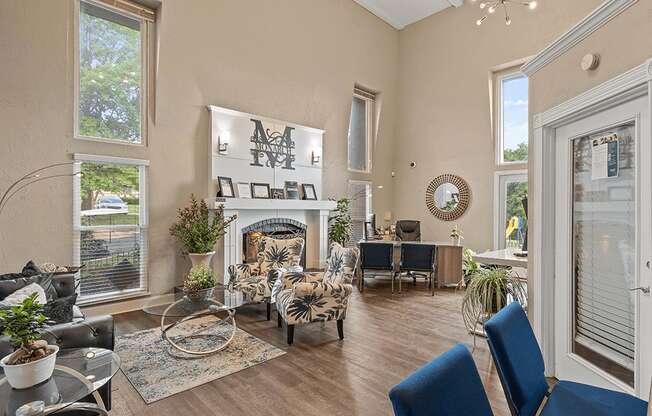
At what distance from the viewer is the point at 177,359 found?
322 centimetres

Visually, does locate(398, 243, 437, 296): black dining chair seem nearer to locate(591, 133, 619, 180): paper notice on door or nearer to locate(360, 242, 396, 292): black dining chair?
locate(360, 242, 396, 292): black dining chair

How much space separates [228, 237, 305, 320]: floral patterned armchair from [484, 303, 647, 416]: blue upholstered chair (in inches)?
122

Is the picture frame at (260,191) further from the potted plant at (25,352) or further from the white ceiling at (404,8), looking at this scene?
the white ceiling at (404,8)

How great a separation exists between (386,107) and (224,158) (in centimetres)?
448

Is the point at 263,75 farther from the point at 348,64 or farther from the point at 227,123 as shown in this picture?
the point at 348,64

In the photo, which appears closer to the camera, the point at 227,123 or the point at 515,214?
the point at 227,123

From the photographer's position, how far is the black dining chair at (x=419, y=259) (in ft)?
19.7

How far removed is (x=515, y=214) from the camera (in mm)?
6777

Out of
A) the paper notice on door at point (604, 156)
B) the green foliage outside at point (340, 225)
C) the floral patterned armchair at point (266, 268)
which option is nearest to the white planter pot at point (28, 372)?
the floral patterned armchair at point (266, 268)

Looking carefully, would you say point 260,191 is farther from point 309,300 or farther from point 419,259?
point 419,259

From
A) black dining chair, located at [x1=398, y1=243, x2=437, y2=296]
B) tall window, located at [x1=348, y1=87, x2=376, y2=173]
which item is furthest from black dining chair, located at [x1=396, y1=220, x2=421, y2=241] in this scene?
tall window, located at [x1=348, y1=87, x2=376, y2=173]

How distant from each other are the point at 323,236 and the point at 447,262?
2.35 metres

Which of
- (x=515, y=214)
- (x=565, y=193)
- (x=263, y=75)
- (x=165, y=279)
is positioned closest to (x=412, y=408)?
(x=565, y=193)

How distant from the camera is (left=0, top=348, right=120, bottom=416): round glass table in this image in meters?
1.62
